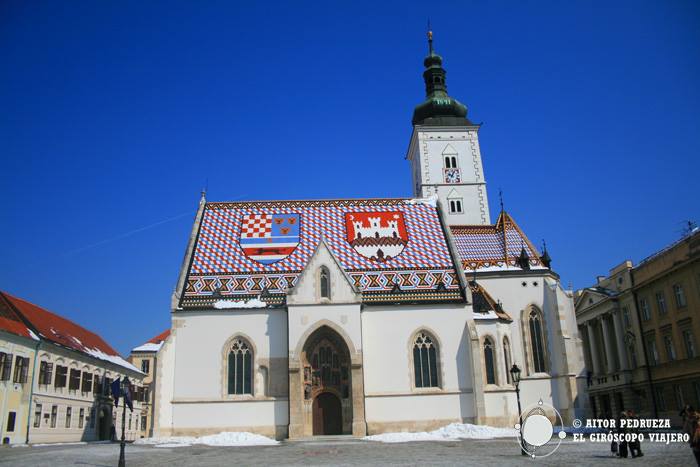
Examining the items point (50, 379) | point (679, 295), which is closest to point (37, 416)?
point (50, 379)

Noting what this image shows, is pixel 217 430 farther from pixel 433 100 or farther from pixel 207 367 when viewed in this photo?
pixel 433 100

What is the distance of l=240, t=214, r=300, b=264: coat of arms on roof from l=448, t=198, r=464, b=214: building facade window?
17.7m

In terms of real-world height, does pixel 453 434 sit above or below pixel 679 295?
below

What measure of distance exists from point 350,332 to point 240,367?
6.44 metres

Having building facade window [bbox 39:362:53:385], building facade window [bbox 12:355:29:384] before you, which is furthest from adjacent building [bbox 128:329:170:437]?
building facade window [bbox 12:355:29:384]

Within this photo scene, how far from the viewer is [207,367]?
32312 mm

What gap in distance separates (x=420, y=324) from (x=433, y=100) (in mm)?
30011

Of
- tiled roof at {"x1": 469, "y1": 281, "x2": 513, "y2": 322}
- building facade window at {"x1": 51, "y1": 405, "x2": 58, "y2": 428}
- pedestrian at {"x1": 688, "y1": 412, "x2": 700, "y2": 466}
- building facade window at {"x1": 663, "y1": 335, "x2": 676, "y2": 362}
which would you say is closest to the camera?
pedestrian at {"x1": 688, "y1": 412, "x2": 700, "y2": 466}

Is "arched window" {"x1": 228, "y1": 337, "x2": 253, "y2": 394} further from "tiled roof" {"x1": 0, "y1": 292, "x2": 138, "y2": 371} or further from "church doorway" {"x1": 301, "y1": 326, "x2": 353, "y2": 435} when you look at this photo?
"tiled roof" {"x1": 0, "y1": 292, "x2": 138, "y2": 371}

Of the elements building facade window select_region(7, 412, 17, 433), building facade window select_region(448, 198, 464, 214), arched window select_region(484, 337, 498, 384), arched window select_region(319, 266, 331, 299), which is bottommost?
building facade window select_region(7, 412, 17, 433)

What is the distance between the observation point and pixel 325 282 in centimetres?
3316

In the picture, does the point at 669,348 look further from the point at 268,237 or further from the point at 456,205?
the point at 268,237

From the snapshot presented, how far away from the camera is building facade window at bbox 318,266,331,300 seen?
1297 inches

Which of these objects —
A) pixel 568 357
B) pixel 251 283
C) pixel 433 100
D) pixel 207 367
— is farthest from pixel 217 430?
pixel 433 100
